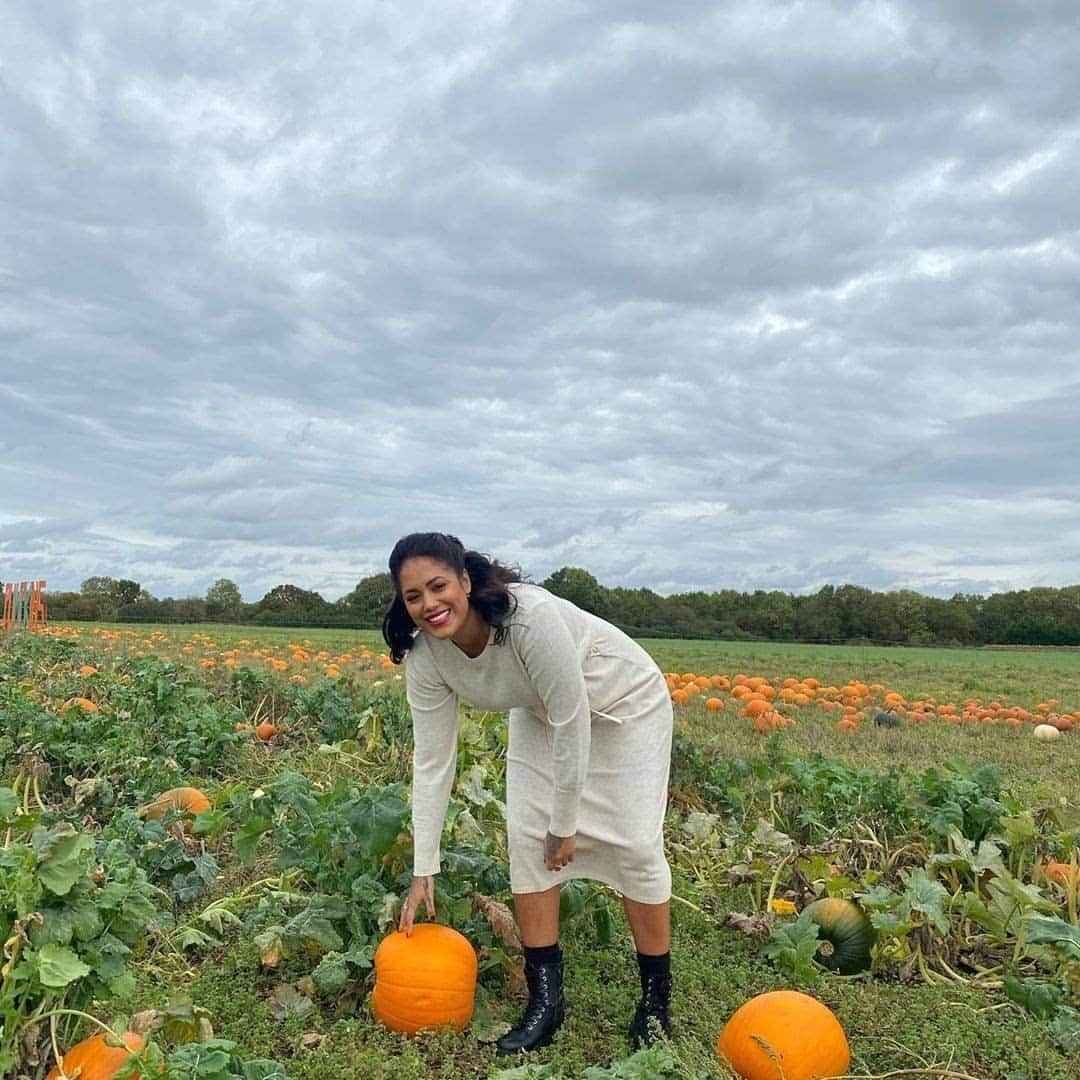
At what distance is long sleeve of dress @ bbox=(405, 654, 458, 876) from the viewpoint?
384cm

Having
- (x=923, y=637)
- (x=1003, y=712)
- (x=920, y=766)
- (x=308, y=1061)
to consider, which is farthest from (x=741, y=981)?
(x=923, y=637)

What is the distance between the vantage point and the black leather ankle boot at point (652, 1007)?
12.4 feet

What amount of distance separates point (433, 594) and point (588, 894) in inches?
68.7

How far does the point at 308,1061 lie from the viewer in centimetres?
340

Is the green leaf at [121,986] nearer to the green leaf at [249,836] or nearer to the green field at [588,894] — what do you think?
the green field at [588,894]

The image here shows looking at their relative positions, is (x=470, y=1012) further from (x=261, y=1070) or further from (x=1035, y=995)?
(x=1035, y=995)

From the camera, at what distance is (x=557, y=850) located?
12.2 ft

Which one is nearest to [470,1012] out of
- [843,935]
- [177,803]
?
[843,935]

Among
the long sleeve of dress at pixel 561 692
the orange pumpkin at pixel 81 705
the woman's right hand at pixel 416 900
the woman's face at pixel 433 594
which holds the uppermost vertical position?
the woman's face at pixel 433 594

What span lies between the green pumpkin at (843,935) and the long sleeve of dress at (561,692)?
1.58 metres

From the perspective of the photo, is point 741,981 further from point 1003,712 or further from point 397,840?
point 1003,712

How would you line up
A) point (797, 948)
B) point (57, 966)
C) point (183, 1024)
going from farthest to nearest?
point (797, 948) → point (183, 1024) → point (57, 966)

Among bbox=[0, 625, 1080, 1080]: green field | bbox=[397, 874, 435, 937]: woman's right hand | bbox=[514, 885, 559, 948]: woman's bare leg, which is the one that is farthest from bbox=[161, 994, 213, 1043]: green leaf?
bbox=[514, 885, 559, 948]: woman's bare leg

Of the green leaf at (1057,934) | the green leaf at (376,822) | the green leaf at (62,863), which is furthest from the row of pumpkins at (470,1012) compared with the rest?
the green leaf at (62,863)
